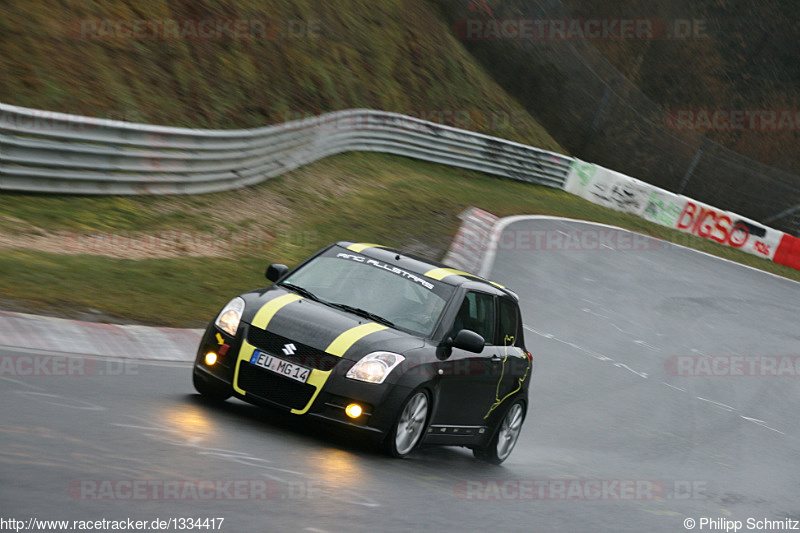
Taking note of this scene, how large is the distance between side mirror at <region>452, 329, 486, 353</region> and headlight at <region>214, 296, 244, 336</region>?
62.9 inches

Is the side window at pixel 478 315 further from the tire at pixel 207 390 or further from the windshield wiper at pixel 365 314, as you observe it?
the tire at pixel 207 390

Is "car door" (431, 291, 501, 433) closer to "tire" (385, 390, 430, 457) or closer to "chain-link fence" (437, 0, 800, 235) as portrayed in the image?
"tire" (385, 390, 430, 457)

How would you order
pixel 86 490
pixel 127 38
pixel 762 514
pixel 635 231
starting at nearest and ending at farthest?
1. pixel 86 490
2. pixel 762 514
3. pixel 127 38
4. pixel 635 231

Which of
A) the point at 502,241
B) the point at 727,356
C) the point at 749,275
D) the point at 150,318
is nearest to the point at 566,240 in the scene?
the point at 502,241

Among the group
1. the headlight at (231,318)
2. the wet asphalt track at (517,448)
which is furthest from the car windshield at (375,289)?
the wet asphalt track at (517,448)

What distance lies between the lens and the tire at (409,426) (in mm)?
7750

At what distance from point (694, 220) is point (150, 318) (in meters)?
24.9

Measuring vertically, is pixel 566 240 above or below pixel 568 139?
below

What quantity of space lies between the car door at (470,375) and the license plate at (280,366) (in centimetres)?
113

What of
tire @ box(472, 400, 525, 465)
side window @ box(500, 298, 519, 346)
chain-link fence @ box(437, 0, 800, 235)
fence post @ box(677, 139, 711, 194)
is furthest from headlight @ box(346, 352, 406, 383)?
fence post @ box(677, 139, 711, 194)

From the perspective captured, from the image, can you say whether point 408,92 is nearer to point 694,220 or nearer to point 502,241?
point 694,220

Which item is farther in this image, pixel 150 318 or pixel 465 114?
pixel 465 114

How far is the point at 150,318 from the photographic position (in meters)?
11.2

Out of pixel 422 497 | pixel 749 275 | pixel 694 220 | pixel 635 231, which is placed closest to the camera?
pixel 422 497
